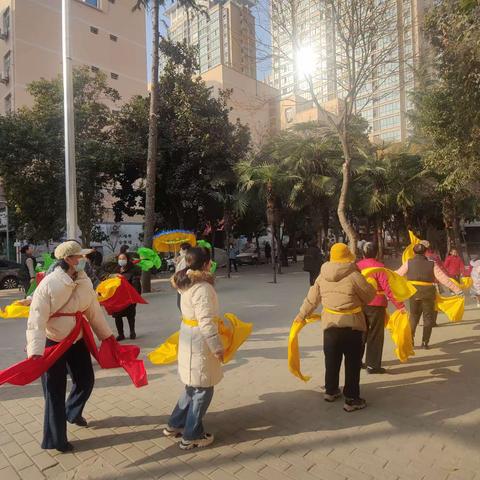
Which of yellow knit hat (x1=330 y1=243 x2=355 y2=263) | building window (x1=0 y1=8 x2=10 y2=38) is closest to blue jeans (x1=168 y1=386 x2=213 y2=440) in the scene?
yellow knit hat (x1=330 y1=243 x2=355 y2=263)

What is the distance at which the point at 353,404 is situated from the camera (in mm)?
4234

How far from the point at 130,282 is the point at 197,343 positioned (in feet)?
16.1

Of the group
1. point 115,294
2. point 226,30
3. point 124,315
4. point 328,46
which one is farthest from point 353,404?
point 226,30

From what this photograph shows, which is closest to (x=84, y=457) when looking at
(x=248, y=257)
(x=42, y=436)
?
(x=42, y=436)

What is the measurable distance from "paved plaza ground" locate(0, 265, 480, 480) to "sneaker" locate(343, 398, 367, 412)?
0.06 m

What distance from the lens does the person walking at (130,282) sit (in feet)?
24.5

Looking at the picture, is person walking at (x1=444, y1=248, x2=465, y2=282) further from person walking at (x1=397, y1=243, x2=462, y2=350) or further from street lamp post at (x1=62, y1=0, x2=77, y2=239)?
street lamp post at (x1=62, y1=0, x2=77, y2=239)

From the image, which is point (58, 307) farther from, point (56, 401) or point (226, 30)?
point (226, 30)

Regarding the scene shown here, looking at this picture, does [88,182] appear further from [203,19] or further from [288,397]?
[288,397]

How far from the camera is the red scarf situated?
3.37 m

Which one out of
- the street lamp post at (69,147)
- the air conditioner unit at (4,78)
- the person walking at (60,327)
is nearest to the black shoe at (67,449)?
the person walking at (60,327)

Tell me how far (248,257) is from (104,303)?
2310 cm

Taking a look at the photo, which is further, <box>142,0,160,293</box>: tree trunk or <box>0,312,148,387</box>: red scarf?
<box>142,0,160,293</box>: tree trunk

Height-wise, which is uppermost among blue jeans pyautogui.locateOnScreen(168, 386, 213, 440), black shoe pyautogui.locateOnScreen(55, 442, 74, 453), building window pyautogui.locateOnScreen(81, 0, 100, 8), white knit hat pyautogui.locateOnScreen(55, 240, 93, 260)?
building window pyautogui.locateOnScreen(81, 0, 100, 8)
